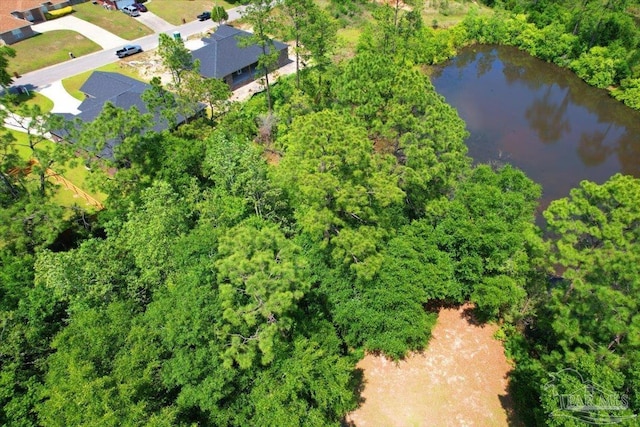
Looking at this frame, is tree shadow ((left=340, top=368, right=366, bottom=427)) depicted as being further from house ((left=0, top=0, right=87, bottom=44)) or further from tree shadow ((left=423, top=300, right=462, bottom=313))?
house ((left=0, top=0, right=87, bottom=44))

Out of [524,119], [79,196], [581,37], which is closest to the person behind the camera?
[79,196]

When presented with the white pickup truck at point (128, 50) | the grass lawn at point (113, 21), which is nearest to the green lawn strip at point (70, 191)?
the white pickup truck at point (128, 50)

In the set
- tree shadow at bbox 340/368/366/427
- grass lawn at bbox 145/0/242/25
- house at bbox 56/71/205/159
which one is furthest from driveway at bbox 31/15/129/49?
tree shadow at bbox 340/368/366/427

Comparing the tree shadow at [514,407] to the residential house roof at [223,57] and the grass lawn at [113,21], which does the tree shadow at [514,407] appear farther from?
the grass lawn at [113,21]

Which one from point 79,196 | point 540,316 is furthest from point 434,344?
point 79,196

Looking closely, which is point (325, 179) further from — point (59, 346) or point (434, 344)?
point (59, 346)

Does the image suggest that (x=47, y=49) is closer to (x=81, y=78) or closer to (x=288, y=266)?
(x=81, y=78)
